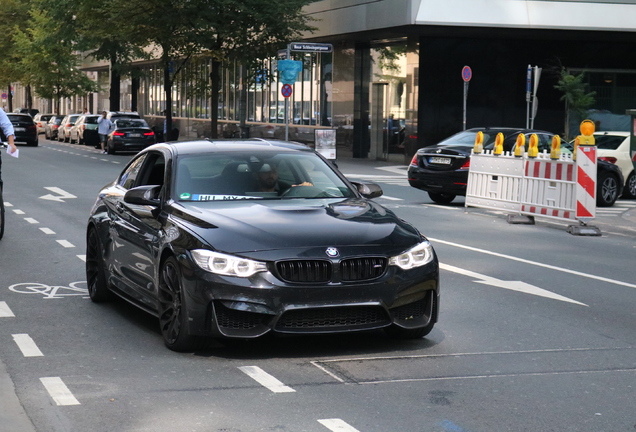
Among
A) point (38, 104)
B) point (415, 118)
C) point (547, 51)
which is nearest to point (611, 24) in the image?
point (547, 51)

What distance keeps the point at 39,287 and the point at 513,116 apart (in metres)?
30.5

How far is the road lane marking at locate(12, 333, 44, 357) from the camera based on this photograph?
23.5 feet

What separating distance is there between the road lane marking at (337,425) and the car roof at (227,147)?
130 inches

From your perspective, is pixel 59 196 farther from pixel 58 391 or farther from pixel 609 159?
pixel 58 391

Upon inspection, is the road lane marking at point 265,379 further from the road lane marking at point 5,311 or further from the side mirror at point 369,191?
the road lane marking at point 5,311

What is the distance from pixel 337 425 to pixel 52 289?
5198mm

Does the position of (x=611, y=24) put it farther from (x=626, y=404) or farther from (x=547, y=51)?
(x=626, y=404)

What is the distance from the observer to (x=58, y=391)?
20.0ft

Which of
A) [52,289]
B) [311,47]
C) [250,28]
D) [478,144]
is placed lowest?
[52,289]

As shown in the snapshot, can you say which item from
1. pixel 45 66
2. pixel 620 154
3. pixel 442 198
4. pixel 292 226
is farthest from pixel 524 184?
pixel 45 66

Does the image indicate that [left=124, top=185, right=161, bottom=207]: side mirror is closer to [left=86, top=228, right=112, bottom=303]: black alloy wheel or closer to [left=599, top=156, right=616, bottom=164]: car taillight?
[left=86, top=228, right=112, bottom=303]: black alloy wheel

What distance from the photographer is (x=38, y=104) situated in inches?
4705

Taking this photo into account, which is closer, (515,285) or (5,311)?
(5,311)

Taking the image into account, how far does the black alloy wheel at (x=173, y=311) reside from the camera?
23.0 feet
